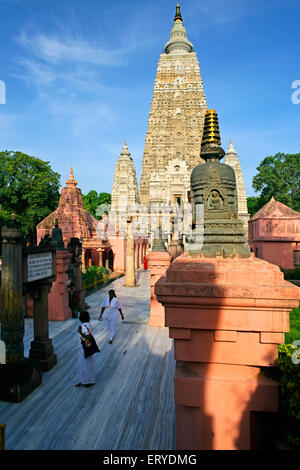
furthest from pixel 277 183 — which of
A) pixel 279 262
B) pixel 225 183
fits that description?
pixel 225 183

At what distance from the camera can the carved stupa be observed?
333cm

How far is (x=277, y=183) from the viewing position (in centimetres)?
4047

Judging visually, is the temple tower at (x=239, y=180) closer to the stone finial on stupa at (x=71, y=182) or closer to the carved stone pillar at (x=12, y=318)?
the stone finial on stupa at (x=71, y=182)

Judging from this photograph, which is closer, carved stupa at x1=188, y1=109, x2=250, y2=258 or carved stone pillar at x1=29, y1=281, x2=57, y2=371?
carved stupa at x1=188, y1=109, x2=250, y2=258

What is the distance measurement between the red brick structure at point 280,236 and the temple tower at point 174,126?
39.3 ft

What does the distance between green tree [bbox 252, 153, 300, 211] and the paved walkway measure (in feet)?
127

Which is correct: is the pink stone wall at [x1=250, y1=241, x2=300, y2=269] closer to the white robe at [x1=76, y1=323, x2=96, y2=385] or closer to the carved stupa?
the white robe at [x1=76, y1=323, x2=96, y2=385]

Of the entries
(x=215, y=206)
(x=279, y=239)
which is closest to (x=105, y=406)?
(x=215, y=206)

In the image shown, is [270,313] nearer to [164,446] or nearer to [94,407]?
[164,446]

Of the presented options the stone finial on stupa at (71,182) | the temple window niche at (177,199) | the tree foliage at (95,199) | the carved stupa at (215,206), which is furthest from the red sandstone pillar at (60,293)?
the tree foliage at (95,199)

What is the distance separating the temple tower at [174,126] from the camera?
33.3 m

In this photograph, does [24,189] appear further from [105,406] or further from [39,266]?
[105,406]

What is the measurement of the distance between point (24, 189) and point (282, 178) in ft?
118

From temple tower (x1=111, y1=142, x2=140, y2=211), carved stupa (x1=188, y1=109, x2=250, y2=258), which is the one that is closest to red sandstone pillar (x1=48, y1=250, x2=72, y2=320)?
carved stupa (x1=188, y1=109, x2=250, y2=258)
